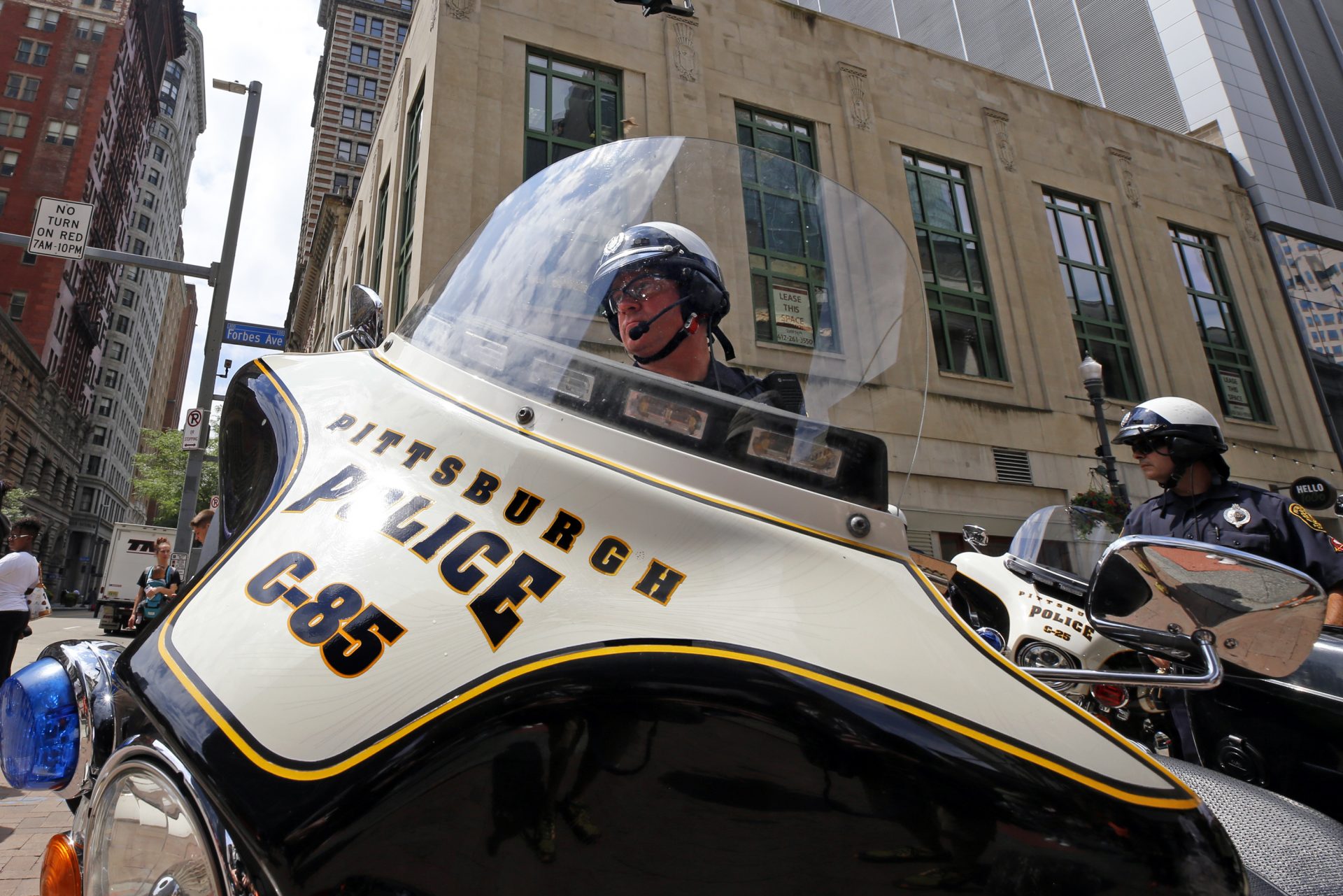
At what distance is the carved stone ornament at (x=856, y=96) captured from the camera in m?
15.6

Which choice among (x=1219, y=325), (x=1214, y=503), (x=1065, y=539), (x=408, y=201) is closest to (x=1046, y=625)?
(x=1065, y=539)

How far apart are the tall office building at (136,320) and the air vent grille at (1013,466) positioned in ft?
210

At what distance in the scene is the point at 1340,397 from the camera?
65.2 feet

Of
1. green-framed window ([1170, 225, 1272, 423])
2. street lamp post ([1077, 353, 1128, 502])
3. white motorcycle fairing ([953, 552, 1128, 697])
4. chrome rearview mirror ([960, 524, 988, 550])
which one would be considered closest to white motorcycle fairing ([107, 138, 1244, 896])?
white motorcycle fairing ([953, 552, 1128, 697])

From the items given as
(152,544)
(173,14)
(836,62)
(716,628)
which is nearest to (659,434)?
(716,628)

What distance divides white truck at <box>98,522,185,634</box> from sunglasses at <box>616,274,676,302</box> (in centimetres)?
1897

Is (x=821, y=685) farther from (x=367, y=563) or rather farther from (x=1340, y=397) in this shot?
(x=1340, y=397)

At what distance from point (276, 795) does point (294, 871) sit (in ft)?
0.21

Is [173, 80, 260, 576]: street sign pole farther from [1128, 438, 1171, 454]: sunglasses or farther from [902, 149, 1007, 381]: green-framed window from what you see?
[902, 149, 1007, 381]: green-framed window

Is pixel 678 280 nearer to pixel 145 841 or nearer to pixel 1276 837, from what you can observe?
pixel 145 841

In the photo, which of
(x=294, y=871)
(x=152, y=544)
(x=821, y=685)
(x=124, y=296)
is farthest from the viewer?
(x=124, y=296)

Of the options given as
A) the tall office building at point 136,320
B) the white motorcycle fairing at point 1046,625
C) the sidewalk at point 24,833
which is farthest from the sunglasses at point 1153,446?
the tall office building at point 136,320

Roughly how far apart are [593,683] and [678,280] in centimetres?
95

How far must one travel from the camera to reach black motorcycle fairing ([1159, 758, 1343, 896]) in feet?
3.32
